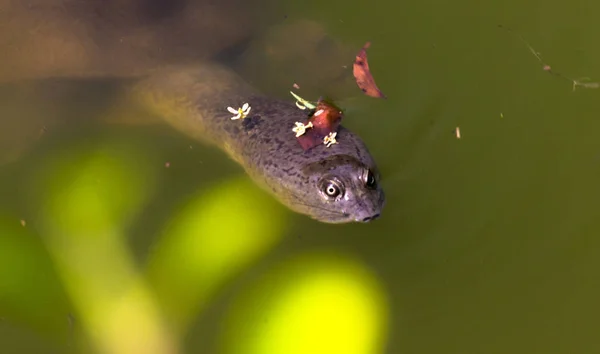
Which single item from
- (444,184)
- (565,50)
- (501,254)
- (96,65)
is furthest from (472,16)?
(96,65)

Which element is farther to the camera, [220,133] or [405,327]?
[220,133]

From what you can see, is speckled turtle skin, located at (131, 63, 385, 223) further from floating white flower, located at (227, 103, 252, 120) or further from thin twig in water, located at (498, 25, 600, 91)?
thin twig in water, located at (498, 25, 600, 91)

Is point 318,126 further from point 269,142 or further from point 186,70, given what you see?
point 186,70

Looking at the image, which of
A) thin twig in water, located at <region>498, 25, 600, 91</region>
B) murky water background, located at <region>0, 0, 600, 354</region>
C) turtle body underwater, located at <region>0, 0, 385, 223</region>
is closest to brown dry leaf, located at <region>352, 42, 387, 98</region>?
murky water background, located at <region>0, 0, 600, 354</region>

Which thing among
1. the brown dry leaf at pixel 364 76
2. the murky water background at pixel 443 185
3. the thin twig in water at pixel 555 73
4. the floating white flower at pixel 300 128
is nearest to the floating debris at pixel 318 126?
the floating white flower at pixel 300 128

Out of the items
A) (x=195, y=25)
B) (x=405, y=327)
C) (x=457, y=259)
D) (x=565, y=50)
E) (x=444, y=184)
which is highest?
(x=565, y=50)

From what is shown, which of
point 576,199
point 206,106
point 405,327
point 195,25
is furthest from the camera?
point 195,25

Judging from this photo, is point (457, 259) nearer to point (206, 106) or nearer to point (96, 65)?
point (206, 106)
